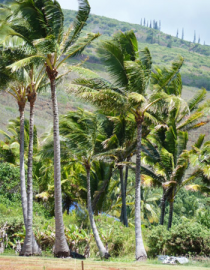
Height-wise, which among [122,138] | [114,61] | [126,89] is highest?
[114,61]

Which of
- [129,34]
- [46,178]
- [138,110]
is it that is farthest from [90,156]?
[46,178]

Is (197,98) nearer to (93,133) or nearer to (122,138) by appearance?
(122,138)

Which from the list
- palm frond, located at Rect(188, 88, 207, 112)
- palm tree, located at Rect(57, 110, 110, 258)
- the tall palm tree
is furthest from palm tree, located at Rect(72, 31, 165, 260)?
palm frond, located at Rect(188, 88, 207, 112)

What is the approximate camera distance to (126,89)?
14.5m

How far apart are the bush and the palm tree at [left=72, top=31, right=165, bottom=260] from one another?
2500 mm

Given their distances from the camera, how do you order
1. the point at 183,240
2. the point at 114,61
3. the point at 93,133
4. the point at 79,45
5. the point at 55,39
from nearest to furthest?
the point at 55,39
the point at 79,45
the point at 114,61
the point at 183,240
the point at 93,133

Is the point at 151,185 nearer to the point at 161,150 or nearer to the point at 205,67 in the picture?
the point at 161,150

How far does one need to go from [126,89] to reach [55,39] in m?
3.59

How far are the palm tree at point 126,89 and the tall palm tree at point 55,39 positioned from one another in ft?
4.09

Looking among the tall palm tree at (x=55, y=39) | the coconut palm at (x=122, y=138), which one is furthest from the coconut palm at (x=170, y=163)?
the tall palm tree at (x=55, y=39)

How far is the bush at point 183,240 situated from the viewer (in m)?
14.8

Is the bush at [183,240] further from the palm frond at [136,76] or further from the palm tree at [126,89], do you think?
the palm frond at [136,76]

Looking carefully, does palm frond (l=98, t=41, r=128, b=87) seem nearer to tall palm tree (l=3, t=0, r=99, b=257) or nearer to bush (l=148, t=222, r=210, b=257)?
tall palm tree (l=3, t=0, r=99, b=257)

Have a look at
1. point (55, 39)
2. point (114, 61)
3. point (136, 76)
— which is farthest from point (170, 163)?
point (55, 39)
